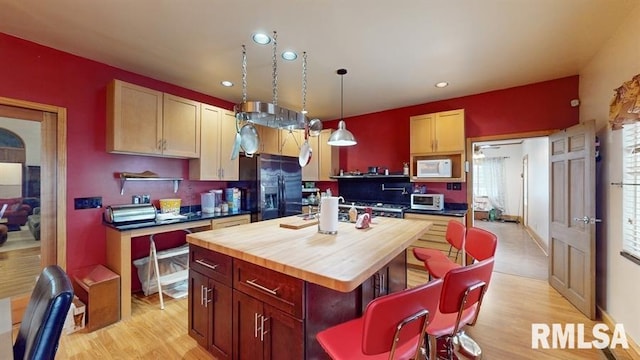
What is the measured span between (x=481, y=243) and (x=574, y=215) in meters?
1.59

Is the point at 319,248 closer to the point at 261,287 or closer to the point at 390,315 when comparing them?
the point at 261,287

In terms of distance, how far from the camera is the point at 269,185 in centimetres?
404

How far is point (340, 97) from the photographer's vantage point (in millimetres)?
4051

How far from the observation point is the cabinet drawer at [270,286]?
132 cm

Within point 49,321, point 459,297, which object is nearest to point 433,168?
point 459,297

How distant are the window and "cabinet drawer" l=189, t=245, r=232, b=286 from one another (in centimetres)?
302

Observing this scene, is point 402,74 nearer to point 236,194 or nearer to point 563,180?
point 563,180

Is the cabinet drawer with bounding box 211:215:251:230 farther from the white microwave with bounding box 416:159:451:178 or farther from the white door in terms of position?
the white door

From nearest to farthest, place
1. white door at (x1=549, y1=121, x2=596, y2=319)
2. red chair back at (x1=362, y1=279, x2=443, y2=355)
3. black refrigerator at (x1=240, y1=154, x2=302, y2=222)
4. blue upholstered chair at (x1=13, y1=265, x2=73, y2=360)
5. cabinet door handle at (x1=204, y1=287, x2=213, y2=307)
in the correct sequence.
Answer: blue upholstered chair at (x1=13, y1=265, x2=73, y2=360) < red chair back at (x1=362, y1=279, x2=443, y2=355) < cabinet door handle at (x1=204, y1=287, x2=213, y2=307) < white door at (x1=549, y1=121, x2=596, y2=319) < black refrigerator at (x1=240, y1=154, x2=302, y2=222)

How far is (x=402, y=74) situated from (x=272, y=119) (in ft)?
6.23

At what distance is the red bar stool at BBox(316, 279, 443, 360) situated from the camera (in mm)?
984

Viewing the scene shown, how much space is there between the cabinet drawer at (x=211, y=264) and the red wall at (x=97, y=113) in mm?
1657

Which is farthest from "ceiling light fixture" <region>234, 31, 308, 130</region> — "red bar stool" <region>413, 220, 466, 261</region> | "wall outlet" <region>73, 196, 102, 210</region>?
"wall outlet" <region>73, 196, 102, 210</region>

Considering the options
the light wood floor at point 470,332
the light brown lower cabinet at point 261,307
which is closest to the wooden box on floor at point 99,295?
the light wood floor at point 470,332
